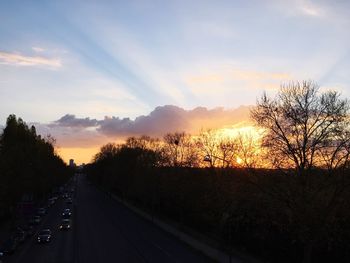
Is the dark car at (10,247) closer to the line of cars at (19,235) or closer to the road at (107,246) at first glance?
the line of cars at (19,235)

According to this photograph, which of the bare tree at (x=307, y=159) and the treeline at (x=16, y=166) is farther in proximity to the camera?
the treeline at (x=16, y=166)

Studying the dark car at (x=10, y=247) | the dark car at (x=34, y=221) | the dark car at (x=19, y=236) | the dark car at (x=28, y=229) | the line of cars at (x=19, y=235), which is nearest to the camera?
the dark car at (x=10, y=247)

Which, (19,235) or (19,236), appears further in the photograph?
(19,235)

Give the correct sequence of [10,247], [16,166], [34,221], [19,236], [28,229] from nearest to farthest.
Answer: [10,247]
[19,236]
[28,229]
[16,166]
[34,221]

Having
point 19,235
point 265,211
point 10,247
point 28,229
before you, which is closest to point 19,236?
point 19,235

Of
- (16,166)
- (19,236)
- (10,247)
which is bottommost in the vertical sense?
(10,247)

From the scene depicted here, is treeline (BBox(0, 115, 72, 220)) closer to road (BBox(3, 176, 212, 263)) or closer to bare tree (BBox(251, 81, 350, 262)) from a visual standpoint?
road (BBox(3, 176, 212, 263))

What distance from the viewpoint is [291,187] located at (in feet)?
111

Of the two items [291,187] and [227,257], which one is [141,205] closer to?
[227,257]

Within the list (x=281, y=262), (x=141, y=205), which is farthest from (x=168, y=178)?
(x=281, y=262)

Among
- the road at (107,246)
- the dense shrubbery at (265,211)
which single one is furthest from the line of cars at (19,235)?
the dense shrubbery at (265,211)

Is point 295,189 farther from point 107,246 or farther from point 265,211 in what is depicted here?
point 107,246

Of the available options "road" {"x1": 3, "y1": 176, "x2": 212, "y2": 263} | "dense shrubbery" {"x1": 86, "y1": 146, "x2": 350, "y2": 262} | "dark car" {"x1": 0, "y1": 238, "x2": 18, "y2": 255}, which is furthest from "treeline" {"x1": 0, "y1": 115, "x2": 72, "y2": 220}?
"dense shrubbery" {"x1": 86, "y1": 146, "x2": 350, "y2": 262}

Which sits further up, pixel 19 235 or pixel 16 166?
pixel 16 166
